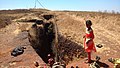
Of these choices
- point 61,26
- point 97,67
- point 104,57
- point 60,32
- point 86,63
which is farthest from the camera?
point 61,26

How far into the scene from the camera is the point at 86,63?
9.54m

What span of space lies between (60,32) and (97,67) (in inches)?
250

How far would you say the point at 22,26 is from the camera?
50.6 feet

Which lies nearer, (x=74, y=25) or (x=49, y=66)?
(x=49, y=66)

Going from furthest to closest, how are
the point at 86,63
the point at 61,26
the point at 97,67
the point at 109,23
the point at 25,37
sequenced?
the point at 109,23 < the point at 61,26 < the point at 25,37 < the point at 86,63 < the point at 97,67

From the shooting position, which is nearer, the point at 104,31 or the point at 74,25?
the point at 104,31

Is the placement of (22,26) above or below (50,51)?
above

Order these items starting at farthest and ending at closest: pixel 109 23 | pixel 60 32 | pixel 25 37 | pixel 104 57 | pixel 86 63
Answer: pixel 109 23
pixel 60 32
pixel 25 37
pixel 104 57
pixel 86 63

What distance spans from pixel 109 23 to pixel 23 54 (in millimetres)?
8932

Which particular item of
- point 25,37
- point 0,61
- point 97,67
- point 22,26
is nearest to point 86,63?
point 97,67

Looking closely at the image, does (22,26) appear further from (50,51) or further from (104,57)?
(104,57)

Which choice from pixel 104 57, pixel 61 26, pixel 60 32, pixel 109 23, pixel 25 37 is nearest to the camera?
pixel 104 57

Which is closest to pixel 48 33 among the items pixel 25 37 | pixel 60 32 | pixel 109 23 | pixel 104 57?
pixel 60 32

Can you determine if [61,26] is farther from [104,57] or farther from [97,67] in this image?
[97,67]
